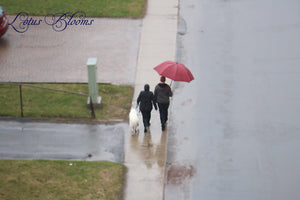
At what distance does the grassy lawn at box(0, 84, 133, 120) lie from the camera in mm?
12836

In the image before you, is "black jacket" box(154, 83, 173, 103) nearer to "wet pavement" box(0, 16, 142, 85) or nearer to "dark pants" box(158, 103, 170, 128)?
"dark pants" box(158, 103, 170, 128)

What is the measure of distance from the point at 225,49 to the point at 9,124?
7494 mm

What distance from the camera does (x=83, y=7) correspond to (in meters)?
18.7

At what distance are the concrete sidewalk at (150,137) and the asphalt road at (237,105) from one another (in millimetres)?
275

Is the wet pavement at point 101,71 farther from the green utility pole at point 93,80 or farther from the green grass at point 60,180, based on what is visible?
the green utility pole at point 93,80

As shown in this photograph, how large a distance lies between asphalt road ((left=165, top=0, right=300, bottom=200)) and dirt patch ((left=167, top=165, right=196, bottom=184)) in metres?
0.02

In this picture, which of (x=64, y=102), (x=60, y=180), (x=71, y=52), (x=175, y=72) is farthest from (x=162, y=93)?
(x=71, y=52)

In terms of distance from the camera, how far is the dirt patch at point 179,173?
10641 millimetres

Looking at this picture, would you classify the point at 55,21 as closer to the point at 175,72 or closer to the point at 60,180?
the point at 175,72

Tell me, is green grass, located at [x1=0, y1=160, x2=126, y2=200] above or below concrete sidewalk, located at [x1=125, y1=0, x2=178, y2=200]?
below

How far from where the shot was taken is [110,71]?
15.1m

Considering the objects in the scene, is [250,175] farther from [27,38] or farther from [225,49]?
[27,38]

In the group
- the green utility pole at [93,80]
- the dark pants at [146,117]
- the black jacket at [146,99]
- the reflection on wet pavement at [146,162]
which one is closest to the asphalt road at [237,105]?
the reflection on wet pavement at [146,162]

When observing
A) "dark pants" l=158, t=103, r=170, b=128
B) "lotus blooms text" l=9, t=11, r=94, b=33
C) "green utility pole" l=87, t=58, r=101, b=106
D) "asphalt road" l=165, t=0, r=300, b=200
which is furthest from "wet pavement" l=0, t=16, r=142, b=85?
"dark pants" l=158, t=103, r=170, b=128
